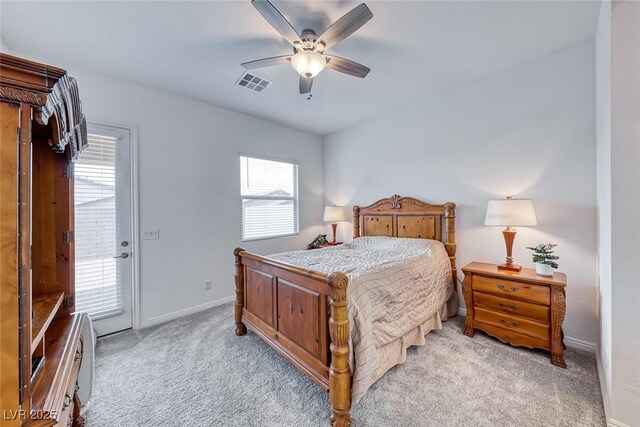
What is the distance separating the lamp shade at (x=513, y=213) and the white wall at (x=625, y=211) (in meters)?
0.84

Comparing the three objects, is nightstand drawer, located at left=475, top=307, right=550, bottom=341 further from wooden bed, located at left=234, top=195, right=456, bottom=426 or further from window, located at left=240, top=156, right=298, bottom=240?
window, located at left=240, top=156, right=298, bottom=240

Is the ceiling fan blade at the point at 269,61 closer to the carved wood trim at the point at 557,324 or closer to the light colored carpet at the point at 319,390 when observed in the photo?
the light colored carpet at the point at 319,390

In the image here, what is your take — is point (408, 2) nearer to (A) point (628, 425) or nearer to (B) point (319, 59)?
(B) point (319, 59)

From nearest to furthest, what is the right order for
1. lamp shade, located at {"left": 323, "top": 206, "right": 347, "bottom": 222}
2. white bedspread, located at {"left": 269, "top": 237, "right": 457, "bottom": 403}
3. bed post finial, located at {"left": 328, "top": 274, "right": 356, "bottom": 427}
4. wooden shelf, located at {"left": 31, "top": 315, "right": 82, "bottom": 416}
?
wooden shelf, located at {"left": 31, "top": 315, "right": 82, "bottom": 416} → bed post finial, located at {"left": 328, "top": 274, "right": 356, "bottom": 427} → white bedspread, located at {"left": 269, "top": 237, "right": 457, "bottom": 403} → lamp shade, located at {"left": 323, "top": 206, "right": 347, "bottom": 222}

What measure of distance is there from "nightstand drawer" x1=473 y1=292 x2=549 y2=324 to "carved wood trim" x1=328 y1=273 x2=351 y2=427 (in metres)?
1.69

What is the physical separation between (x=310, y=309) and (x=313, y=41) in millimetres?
2026

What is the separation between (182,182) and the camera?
10.6ft

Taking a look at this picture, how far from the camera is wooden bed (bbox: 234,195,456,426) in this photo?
1577 mm

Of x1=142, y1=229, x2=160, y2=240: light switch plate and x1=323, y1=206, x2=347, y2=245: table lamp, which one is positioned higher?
x1=323, y1=206, x2=347, y2=245: table lamp

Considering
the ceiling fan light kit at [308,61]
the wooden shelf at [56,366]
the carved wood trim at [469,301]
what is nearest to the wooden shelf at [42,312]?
the wooden shelf at [56,366]

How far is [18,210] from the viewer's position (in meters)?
0.68

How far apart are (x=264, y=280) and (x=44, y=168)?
1.65 meters

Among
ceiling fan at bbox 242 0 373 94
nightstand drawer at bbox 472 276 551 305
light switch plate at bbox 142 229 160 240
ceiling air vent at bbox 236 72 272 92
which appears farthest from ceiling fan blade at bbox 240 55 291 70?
nightstand drawer at bbox 472 276 551 305

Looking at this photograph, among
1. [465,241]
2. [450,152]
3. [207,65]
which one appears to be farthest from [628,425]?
[207,65]
